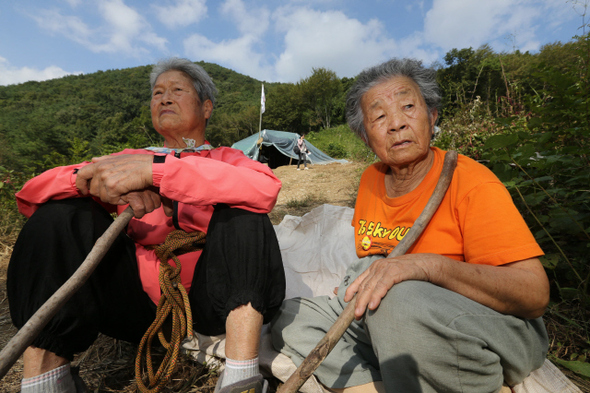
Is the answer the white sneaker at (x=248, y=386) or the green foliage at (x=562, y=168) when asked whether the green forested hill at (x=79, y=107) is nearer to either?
the white sneaker at (x=248, y=386)

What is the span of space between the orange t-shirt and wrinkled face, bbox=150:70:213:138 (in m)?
1.18

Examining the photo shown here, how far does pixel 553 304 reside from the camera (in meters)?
1.59

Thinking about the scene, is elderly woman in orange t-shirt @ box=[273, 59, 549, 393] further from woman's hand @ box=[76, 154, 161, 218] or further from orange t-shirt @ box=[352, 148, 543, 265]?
woman's hand @ box=[76, 154, 161, 218]

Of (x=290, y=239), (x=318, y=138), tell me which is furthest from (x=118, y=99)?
(x=290, y=239)

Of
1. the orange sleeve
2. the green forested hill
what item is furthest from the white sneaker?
the green forested hill

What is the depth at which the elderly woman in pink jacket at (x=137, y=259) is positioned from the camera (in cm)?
106

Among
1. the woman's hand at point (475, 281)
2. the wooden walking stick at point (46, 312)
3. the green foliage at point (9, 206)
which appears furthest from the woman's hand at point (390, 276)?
the green foliage at point (9, 206)

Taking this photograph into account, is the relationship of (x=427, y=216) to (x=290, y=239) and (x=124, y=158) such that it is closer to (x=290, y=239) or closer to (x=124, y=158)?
(x=124, y=158)

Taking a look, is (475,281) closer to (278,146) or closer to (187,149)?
(187,149)

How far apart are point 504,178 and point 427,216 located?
3.30ft

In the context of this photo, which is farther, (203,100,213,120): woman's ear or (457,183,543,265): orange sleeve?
(203,100,213,120): woman's ear

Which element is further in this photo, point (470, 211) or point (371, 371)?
point (371, 371)

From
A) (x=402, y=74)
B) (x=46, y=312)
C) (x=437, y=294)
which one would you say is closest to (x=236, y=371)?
(x=46, y=312)

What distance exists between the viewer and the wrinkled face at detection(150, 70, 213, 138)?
1705mm
